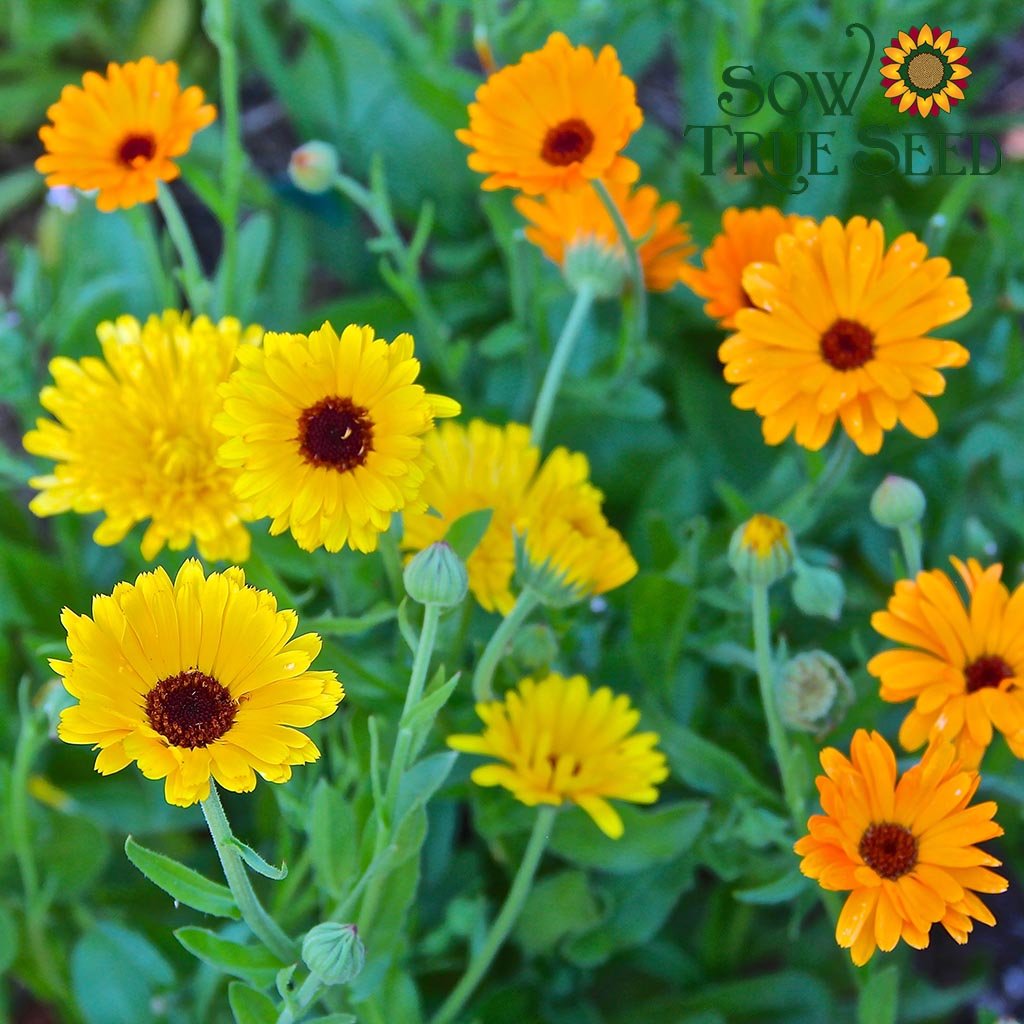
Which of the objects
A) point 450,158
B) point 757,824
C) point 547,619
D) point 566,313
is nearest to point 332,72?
point 450,158

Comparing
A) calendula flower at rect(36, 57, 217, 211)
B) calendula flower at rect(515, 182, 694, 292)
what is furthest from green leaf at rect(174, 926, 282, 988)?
calendula flower at rect(515, 182, 694, 292)

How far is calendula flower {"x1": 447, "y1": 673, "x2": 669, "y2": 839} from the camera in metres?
1.14

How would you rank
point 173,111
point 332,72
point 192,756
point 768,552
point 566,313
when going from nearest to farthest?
point 192,756 → point 768,552 → point 173,111 → point 566,313 → point 332,72

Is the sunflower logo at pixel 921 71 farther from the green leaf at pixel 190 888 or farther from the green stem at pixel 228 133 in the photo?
the green leaf at pixel 190 888

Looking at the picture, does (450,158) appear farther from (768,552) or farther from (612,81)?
(768,552)

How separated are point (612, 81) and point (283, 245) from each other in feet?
2.98

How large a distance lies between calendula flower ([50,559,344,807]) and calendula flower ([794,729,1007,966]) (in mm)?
385

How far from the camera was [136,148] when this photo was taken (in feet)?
3.91

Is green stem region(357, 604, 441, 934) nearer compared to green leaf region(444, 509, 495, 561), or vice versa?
→ green stem region(357, 604, 441, 934)

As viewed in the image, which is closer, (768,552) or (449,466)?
(768,552)

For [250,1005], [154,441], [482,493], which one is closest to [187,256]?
[154,441]

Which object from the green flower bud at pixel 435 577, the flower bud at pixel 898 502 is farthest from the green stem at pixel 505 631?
the flower bud at pixel 898 502

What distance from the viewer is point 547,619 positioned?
4.15 ft

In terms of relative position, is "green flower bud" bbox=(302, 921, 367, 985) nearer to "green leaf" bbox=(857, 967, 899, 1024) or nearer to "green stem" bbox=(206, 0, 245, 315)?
"green leaf" bbox=(857, 967, 899, 1024)
